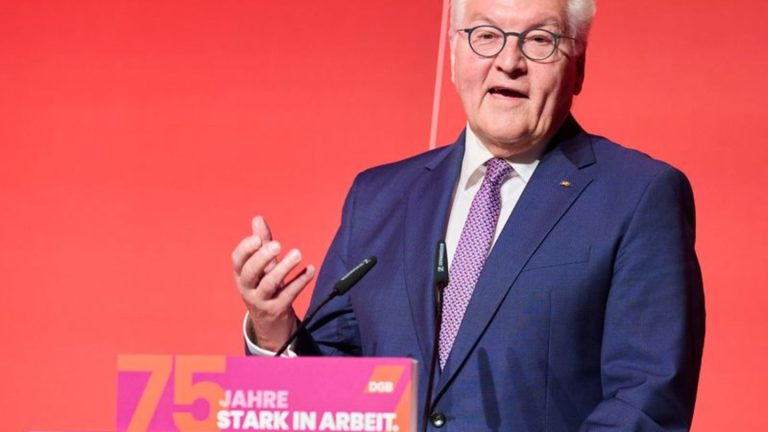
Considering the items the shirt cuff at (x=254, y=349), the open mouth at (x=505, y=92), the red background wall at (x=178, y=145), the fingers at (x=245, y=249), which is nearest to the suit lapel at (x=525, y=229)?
the open mouth at (x=505, y=92)

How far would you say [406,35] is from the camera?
3.05 meters

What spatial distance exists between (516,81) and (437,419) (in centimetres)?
57

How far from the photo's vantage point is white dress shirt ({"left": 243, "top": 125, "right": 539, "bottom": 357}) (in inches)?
78.0

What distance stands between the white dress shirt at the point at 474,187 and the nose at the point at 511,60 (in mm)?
158

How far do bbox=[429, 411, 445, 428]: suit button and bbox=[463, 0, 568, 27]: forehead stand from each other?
2.15ft

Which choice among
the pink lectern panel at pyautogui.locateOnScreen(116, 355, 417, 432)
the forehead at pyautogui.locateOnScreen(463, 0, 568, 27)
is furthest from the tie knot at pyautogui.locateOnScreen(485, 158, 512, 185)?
the pink lectern panel at pyautogui.locateOnScreen(116, 355, 417, 432)

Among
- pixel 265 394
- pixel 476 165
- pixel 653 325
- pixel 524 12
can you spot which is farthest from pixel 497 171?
pixel 265 394

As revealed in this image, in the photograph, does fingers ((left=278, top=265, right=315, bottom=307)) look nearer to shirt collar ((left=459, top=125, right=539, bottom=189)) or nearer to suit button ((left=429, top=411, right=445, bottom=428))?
suit button ((left=429, top=411, right=445, bottom=428))

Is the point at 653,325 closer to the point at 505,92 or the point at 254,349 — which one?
the point at 505,92

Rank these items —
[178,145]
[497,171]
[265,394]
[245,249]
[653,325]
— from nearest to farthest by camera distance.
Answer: [265,394], [245,249], [653,325], [497,171], [178,145]

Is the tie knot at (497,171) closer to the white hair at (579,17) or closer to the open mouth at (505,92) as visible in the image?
the open mouth at (505,92)

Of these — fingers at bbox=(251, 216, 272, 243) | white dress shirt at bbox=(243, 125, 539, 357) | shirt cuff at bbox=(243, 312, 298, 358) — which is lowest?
shirt cuff at bbox=(243, 312, 298, 358)

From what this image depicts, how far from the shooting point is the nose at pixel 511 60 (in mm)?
1945

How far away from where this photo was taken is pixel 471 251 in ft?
6.31
